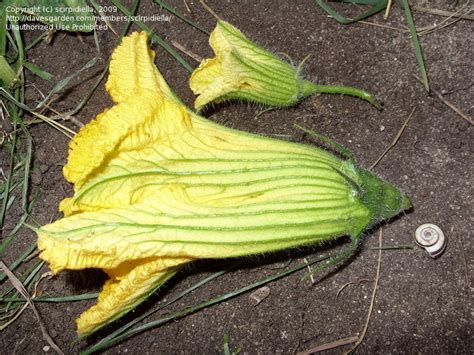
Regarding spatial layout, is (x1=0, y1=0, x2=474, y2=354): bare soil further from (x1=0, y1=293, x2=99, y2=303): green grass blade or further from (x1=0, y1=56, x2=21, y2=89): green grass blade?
(x1=0, y1=56, x2=21, y2=89): green grass blade

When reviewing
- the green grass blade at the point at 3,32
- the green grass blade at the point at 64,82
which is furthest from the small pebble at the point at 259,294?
the green grass blade at the point at 3,32

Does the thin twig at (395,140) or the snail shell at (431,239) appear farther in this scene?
the thin twig at (395,140)

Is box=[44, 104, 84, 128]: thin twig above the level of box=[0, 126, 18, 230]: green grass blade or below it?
above

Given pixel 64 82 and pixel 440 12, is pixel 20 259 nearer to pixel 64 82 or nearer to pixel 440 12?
pixel 64 82

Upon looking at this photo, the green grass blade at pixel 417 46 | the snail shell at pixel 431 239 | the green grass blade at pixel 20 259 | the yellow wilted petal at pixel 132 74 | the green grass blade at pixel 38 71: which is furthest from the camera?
the green grass blade at pixel 38 71

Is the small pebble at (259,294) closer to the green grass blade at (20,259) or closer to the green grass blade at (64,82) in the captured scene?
the green grass blade at (20,259)

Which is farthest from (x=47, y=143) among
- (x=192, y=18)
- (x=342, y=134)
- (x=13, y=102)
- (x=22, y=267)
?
(x=342, y=134)

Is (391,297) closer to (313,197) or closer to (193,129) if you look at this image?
(313,197)

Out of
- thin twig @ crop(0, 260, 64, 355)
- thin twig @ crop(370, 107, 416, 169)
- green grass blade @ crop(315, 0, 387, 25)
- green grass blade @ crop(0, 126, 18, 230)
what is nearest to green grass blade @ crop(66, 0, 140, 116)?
green grass blade @ crop(0, 126, 18, 230)
